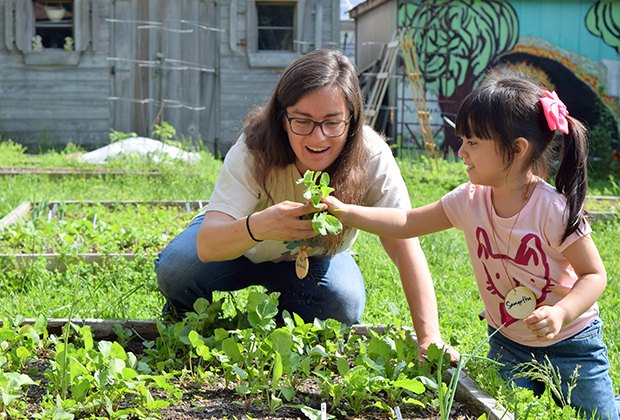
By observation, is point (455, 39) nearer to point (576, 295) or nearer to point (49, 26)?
point (49, 26)

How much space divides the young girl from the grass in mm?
296

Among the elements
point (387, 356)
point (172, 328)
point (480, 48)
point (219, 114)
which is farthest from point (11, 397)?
point (480, 48)

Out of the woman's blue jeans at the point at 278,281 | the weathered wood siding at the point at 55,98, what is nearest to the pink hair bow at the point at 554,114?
the woman's blue jeans at the point at 278,281

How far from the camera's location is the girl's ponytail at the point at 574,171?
2740mm

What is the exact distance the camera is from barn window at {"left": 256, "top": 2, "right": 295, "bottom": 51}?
12891mm

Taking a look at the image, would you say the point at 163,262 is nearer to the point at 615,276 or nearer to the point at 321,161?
the point at 321,161

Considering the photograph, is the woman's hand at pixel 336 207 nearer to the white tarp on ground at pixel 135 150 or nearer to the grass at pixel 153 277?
the grass at pixel 153 277

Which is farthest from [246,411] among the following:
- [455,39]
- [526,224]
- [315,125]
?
[455,39]

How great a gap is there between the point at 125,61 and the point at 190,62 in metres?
0.90

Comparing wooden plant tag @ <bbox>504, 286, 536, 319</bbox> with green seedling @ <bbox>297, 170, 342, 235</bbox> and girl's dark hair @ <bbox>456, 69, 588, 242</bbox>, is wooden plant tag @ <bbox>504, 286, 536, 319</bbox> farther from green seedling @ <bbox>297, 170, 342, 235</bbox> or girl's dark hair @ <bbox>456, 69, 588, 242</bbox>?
green seedling @ <bbox>297, 170, 342, 235</bbox>

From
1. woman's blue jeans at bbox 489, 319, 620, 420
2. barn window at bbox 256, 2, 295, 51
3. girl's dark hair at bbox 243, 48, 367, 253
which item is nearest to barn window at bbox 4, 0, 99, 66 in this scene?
barn window at bbox 256, 2, 295, 51

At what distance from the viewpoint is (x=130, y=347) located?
3121mm

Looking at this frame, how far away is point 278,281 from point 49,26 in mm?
10106

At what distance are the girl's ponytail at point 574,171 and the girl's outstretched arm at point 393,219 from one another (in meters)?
0.44
